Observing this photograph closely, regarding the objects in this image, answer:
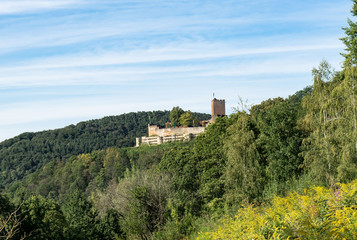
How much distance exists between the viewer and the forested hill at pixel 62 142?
3868 inches

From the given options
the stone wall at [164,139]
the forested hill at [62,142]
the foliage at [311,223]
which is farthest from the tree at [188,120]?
the foliage at [311,223]

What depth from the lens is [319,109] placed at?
14219 millimetres

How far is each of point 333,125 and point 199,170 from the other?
16065 millimetres

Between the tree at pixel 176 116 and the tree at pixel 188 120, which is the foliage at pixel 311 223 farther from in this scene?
the tree at pixel 176 116

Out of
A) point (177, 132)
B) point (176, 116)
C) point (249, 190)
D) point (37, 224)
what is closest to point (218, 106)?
point (177, 132)

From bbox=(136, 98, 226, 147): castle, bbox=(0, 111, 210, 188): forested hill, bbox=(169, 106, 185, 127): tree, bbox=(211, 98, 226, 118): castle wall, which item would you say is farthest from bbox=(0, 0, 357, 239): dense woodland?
bbox=(0, 111, 210, 188): forested hill

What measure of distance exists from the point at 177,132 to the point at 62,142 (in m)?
51.2

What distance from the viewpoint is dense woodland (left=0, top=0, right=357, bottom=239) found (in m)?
5.80

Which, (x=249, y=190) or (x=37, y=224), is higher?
(x=249, y=190)

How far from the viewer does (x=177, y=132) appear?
245ft

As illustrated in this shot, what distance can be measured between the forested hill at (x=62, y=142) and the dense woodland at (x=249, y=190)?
7265cm

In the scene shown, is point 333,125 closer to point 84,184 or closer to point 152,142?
point 84,184

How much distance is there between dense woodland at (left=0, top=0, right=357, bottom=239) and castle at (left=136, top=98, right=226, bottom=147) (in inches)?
1299

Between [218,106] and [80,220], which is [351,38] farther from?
[218,106]
